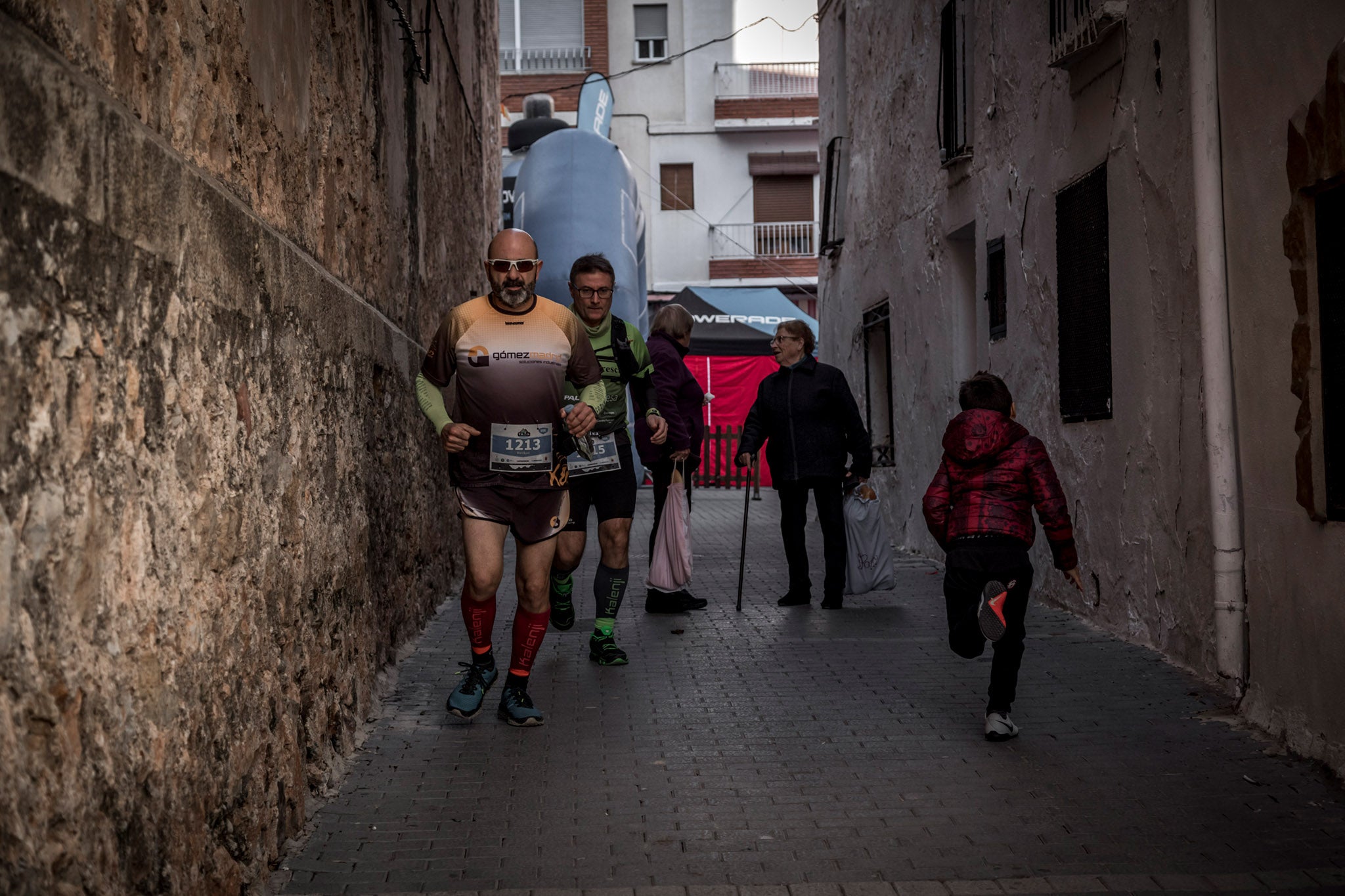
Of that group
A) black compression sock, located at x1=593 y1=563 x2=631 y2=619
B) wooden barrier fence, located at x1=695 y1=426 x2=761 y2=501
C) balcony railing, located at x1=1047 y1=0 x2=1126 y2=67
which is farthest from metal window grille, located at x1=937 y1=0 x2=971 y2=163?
wooden barrier fence, located at x1=695 y1=426 x2=761 y2=501

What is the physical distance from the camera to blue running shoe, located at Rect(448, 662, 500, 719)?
5.51 m

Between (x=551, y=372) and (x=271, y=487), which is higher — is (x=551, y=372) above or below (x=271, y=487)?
above

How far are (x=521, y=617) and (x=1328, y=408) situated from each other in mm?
3007

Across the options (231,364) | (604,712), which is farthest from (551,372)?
(231,364)

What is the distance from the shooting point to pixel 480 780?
473 cm

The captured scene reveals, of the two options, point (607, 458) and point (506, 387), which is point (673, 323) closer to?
point (607, 458)

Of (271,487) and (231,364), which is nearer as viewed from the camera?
(231,364)

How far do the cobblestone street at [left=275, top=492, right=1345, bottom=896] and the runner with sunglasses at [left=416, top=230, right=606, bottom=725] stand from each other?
322mm

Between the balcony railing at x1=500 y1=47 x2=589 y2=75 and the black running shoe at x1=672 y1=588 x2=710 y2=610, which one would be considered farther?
the balcony railing at x1=500 y1=47 x2=589 y2=75

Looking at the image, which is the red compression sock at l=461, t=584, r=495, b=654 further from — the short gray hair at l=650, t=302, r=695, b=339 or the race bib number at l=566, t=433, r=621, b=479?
the short gray hair at l=650, t=302, r=695, b=339

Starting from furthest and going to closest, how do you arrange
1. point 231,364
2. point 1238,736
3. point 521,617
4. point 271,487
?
1. point 521,617
2. point 1238,736
3. point 271,487
4. point 231,364

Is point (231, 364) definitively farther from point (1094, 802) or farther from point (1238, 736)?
point (1238, 736)

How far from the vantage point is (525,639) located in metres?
5.57

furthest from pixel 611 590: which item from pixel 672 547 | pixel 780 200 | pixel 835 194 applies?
pixel 780 200
